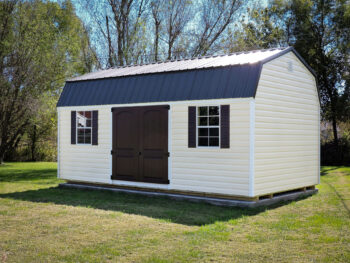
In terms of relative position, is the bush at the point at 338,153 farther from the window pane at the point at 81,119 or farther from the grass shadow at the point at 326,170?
the window pane at the point at 81,119

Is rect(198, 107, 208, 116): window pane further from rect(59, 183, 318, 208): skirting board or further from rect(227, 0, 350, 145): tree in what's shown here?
rect(227, 0, 350, 145): tree

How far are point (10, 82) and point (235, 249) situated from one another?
51.3ft

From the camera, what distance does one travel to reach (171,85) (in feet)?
38.0

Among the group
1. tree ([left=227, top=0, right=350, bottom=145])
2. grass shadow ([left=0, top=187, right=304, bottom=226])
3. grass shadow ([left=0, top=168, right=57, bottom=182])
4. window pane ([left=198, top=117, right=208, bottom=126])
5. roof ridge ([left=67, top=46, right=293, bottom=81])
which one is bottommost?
grass shadow ([left=0, top=168, right=57, bottom=182])

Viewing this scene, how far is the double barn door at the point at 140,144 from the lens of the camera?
1167 centimetres

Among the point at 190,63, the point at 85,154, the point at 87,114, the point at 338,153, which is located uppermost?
the point at 190,63

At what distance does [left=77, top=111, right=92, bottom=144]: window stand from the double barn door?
1174 millimetres

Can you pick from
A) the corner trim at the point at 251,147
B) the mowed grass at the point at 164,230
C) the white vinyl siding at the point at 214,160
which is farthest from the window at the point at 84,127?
the corner trim at the point at 251,147

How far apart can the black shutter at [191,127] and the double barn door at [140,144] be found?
773 millimetres

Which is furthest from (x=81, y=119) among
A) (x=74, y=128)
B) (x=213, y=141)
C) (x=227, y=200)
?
(x=227, y=200)

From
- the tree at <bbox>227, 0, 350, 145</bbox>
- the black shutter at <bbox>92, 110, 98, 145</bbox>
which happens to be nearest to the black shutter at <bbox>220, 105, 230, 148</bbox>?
the black shutter at <bbox>92, 110, 98, 145</bbox>

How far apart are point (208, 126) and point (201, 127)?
21 centimetres

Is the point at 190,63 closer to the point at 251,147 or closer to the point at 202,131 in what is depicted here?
the point at 202,131

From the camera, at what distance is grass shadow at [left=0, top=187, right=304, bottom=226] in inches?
348
